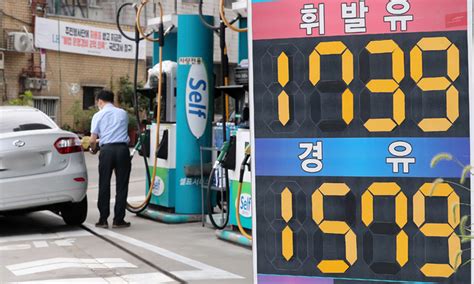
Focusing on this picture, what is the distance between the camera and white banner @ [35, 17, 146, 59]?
26.0 metres

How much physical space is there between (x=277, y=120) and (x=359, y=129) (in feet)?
1.41

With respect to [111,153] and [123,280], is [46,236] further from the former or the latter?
[123,280]

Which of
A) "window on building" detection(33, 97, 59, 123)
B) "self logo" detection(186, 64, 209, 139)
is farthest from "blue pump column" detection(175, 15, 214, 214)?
"window on building" detection(33, 97, 59, 123)

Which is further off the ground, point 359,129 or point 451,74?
point 451,74

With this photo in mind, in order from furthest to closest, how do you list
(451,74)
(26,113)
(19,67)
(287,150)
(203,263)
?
1. (19,67)
2. (26,113)
3. (203,263)
4. (287,150)
5. (451,74)

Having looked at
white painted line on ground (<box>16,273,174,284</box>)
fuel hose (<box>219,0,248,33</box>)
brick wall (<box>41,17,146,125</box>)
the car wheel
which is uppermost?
brick wall (<box>41,17,146,125</box>)

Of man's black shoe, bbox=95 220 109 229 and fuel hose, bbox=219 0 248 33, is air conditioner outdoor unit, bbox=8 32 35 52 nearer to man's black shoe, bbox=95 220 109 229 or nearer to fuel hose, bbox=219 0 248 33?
man's black shoe, bbox=95 220 109 229

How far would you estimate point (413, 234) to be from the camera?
12.3 ft

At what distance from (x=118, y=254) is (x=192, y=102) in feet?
7.89

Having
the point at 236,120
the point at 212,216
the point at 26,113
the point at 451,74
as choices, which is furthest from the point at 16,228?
the point at 451,74

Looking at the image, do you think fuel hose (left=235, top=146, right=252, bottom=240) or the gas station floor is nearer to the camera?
the gas station floor

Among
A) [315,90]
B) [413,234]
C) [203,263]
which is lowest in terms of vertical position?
[203,263]

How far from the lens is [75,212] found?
9.09 m

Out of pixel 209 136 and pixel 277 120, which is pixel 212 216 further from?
pixel 277 120
